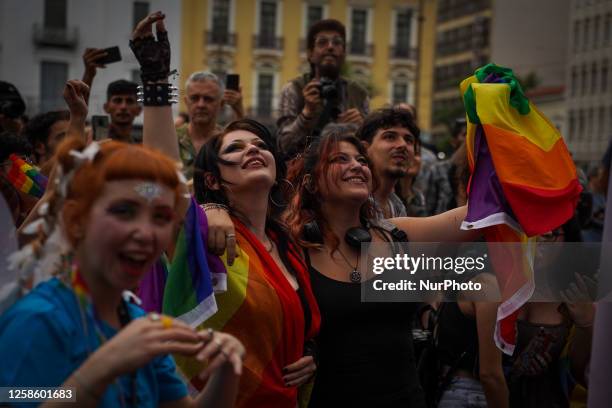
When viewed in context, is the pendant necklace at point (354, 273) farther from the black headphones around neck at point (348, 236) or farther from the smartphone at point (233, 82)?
the smartphone at point (233, 82)

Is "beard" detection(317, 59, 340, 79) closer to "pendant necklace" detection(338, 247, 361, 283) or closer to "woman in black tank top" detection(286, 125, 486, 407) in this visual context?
"woman in black tank top" detection(286, 125, 486, 407)

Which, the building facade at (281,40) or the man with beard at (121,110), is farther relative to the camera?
the building facade at (281,40)

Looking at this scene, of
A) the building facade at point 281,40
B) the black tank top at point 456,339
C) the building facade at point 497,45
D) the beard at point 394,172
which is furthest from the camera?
the building facade at point 497,45

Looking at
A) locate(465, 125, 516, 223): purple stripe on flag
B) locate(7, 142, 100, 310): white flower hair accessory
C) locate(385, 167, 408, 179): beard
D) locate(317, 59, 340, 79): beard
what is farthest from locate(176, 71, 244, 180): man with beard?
locate(7, 142, 100, 310): white flower hair accessory

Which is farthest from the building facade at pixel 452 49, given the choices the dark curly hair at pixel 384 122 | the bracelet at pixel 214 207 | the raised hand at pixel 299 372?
the raised hand at pixel 299 372

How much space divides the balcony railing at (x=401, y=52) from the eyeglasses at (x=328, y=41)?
43292 millimetres

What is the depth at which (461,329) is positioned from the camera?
16.1 ft

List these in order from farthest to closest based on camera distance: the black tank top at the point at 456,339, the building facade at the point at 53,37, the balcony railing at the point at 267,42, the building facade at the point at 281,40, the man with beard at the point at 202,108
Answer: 1. the balcony railing at the point at 267,42
2. the building facade at the point at 281,40
3. the building facade at the point at 53,37
4. the man with beard at the point at 202,108
5. the black tank top at the point at 456,339

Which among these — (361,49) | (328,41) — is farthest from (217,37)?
(328,41)

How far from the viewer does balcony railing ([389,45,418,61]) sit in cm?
4994

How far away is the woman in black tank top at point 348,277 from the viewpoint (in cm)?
412

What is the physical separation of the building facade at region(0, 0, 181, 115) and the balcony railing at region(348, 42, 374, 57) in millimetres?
12340

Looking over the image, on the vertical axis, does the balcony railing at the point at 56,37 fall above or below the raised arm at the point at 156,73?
above

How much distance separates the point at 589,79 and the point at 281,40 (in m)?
18.5
